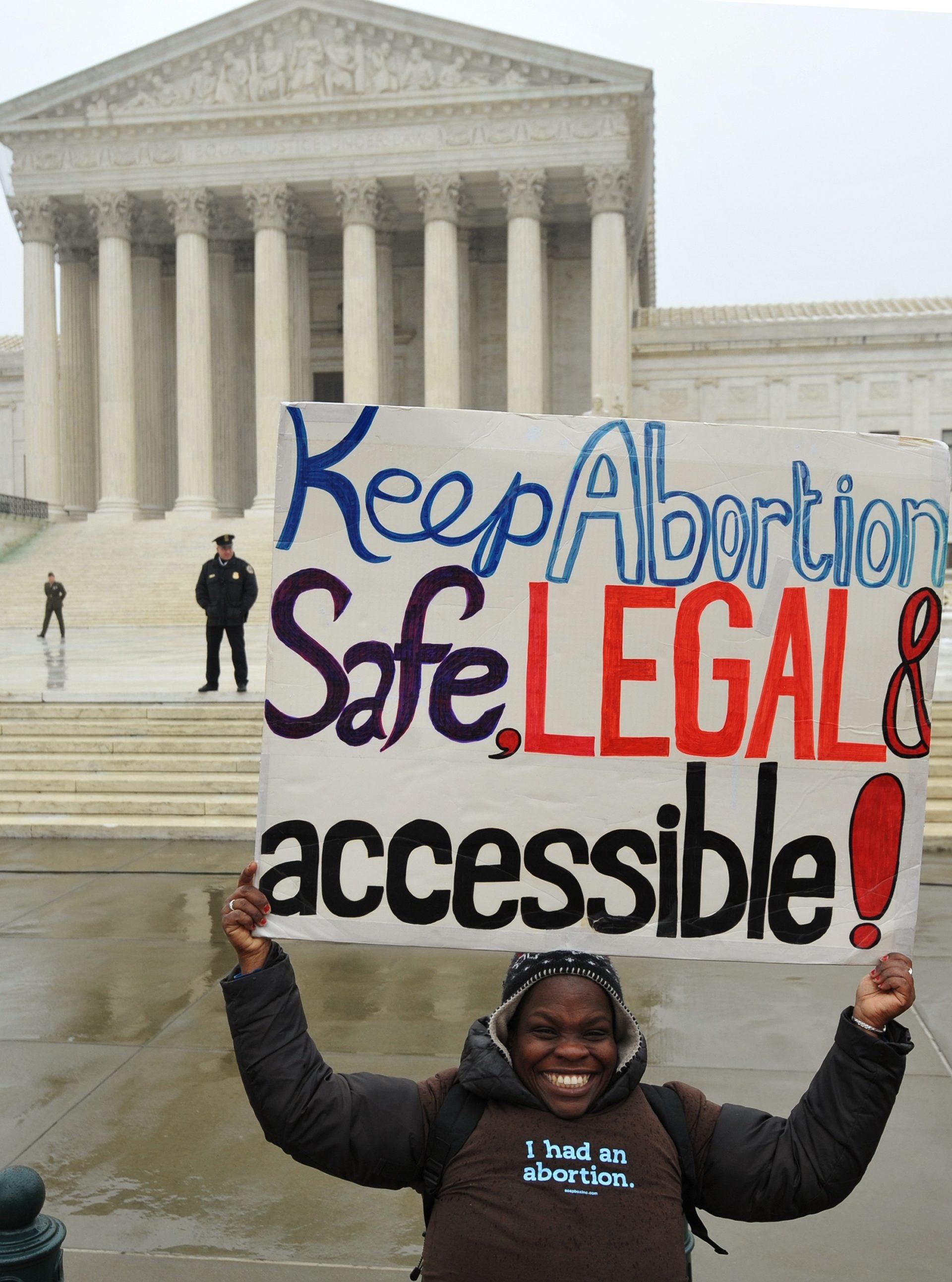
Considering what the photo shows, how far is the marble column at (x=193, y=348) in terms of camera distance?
45.7 m

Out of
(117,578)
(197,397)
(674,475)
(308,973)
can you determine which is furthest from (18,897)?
(197,397)

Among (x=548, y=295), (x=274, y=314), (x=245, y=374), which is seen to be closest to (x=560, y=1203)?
(x=274, y=314)

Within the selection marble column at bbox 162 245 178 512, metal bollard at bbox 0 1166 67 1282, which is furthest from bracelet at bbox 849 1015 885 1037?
marble column at bbox 162 245 178 512

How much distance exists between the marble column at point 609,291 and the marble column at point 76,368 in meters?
18.8

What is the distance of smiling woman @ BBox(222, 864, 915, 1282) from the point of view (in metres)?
2.28

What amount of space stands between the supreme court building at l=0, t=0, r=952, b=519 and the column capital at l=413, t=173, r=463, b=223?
8 cm

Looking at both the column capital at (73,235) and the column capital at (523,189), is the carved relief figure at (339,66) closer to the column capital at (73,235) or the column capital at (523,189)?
the column capital at (523,189)

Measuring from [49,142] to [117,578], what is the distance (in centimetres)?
1851

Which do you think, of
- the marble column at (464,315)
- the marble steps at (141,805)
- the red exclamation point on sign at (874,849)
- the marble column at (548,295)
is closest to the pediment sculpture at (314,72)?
the marble column at (464,315)

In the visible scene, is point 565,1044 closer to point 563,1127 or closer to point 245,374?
point 563,1127

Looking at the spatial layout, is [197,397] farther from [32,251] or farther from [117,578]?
[117,578]

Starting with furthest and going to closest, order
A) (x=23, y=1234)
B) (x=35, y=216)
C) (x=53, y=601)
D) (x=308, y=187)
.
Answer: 1. (x=35, y=216)
2. (x=308, y=187)
3. (x=53, y=601)
4. (x=23, y=1234)

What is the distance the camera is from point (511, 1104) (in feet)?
7.96

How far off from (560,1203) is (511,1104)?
205 mm
